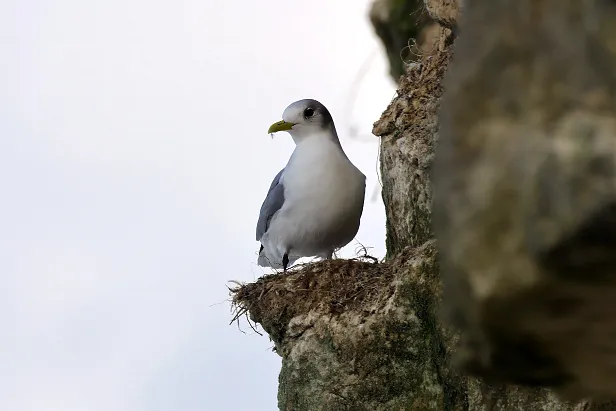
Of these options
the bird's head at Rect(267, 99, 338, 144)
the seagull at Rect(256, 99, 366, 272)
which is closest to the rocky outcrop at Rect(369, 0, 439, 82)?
the bird's head at Rect(267, 99, 338, 144)

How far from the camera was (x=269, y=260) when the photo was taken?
307 inches

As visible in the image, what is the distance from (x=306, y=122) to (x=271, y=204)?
→ 0.67 metres

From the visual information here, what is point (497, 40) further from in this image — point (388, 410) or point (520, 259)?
point (388, 410)

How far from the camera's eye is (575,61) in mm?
1844

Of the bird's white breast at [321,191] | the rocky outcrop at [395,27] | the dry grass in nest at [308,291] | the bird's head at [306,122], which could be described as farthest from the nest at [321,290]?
the rocky outcrop at [395,27]

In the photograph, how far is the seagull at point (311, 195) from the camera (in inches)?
276

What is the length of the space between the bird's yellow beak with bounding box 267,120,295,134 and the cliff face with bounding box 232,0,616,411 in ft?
3.08

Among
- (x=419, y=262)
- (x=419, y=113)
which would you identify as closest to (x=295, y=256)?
(x=419, y=113)

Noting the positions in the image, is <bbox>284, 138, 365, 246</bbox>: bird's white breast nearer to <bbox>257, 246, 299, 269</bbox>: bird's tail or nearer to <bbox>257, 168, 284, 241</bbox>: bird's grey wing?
<bbox>257, 168, 284, 241</bbox>: bird's grey wing

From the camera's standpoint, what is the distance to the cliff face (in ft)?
A: 16.5

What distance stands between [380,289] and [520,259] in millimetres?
3767

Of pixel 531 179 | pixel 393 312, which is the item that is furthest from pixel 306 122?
pixel 531 179

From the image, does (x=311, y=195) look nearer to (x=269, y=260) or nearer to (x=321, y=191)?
(x=321, y=191)

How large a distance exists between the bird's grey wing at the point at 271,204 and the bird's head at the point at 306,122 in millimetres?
310
